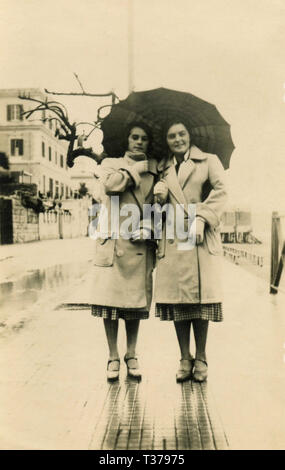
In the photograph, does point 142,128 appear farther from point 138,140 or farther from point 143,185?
point 143,185

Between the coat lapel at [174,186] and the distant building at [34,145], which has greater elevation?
the distant building at [34,145]

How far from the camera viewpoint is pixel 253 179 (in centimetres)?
416

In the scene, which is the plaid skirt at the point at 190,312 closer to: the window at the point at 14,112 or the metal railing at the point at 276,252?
the metal railing at the point at 276,252

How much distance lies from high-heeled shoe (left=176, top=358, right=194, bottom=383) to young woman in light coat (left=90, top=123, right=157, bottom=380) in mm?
489

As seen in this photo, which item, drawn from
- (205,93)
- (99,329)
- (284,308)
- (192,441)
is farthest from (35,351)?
(205,93)

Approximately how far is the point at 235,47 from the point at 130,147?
1197 mm

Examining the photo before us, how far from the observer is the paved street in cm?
384

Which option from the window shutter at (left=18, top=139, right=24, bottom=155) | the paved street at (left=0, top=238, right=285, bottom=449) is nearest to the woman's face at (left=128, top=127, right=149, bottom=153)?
the paved street at (left=0, top=238, right=285, bottom=449)

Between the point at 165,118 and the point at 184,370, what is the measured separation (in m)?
1.86

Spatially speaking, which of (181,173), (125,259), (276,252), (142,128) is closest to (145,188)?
(181,173)

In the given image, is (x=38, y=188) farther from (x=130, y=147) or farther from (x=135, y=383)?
(x=135, y=383)

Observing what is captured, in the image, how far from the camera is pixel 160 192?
3852mm

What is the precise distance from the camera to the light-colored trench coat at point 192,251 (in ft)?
12.7

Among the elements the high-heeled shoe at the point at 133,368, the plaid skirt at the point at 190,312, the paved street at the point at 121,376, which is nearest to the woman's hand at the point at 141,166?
the paved street at the point at 121,376
